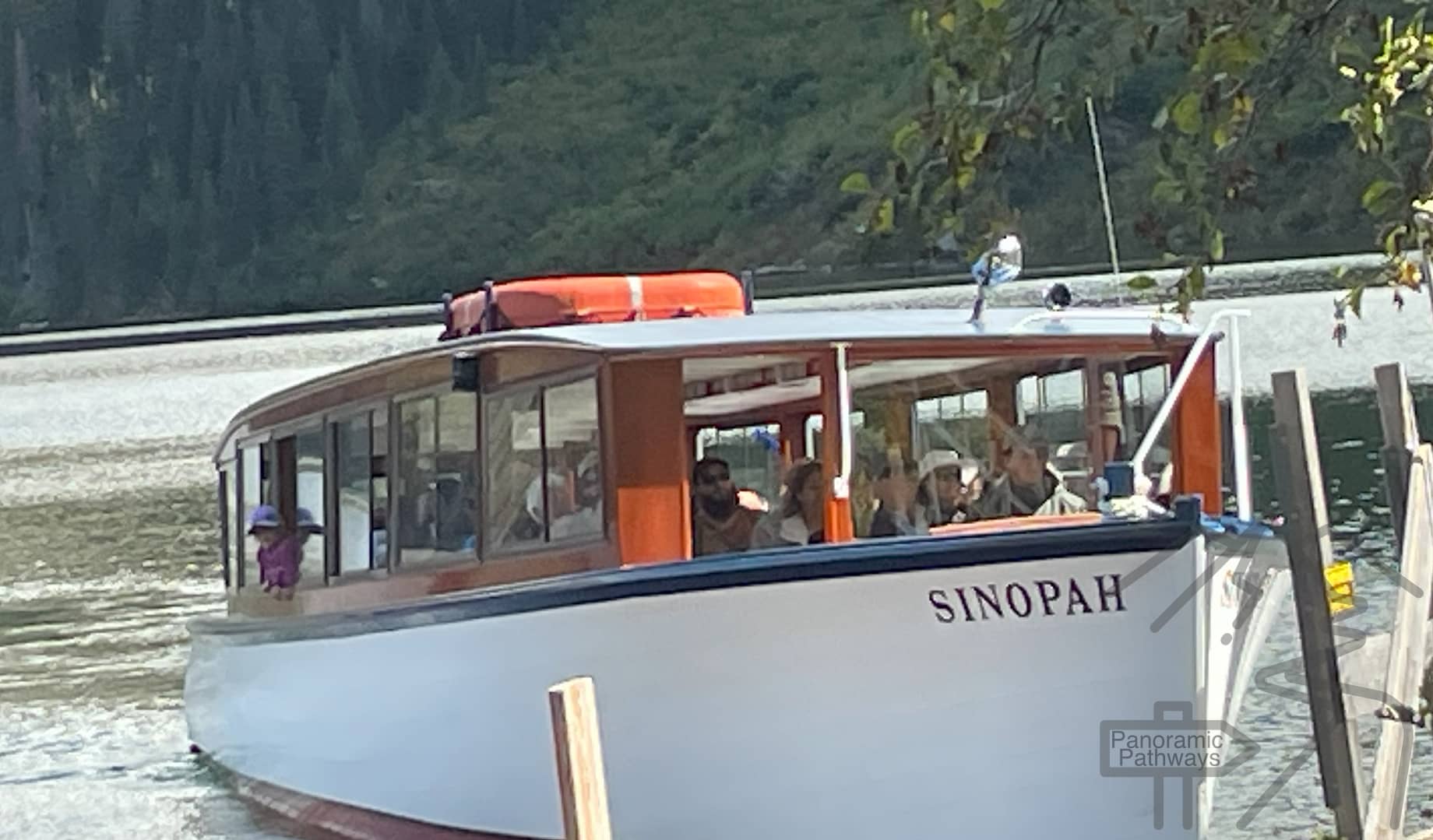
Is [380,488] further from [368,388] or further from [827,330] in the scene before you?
[827,330]

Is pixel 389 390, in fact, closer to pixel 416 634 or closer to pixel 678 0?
pixel 416 634

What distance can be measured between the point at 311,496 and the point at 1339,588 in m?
7.13

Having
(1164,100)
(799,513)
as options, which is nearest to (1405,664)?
(799,513)

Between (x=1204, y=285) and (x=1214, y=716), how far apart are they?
513cm

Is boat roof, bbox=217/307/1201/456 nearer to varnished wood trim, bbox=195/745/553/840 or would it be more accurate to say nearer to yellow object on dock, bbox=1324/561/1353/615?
yellow object on dock, bbox=1324/561/1353/615

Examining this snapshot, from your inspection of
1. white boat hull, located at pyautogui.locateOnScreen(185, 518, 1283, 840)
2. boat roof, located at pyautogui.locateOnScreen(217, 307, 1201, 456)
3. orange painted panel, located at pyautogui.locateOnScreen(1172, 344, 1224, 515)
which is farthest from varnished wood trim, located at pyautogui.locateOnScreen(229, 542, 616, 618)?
orange painted panel, located at pyautogui.locateOnScreen(1172, 344, 1224, 515)

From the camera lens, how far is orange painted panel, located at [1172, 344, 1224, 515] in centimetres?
1230

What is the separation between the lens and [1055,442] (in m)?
11.9

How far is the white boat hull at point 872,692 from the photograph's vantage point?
10883 millimetres

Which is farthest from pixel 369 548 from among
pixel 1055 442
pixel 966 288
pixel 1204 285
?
pixel 966 288

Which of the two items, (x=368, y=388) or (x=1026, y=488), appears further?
(x=368, y=388)

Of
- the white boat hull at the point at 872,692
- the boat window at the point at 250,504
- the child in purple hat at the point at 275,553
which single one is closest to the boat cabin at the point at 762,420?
the white boat hull at the point at 872,692

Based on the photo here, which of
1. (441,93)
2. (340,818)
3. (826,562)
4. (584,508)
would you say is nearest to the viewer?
(826,562)

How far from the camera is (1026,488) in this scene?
11.7m
